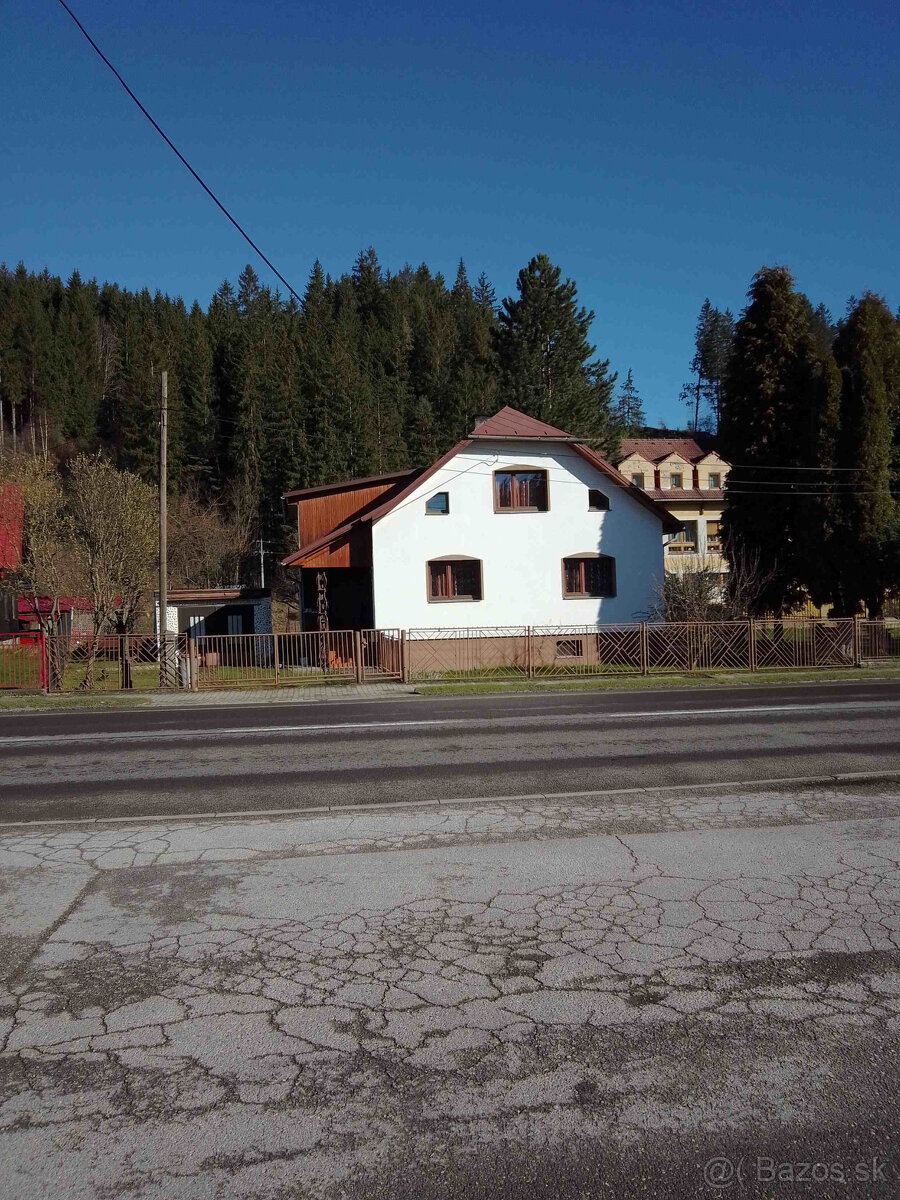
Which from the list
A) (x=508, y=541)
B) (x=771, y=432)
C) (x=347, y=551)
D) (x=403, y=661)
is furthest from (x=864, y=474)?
(x=347, y=551)

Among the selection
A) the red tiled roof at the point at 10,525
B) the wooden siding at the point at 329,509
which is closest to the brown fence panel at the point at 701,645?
the wooden siding at the point at 329,509

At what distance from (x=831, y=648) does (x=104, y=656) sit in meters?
22.4

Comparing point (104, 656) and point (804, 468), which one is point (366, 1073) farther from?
point (804, 468)

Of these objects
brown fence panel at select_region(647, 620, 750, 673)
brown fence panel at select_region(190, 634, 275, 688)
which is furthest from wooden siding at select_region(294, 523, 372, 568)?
brown fence panel at select_region(647, 620, 750, 673)

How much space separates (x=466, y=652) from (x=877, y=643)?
13.2m

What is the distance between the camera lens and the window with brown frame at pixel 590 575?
31.1 meters

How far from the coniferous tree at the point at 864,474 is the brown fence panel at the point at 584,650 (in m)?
7.87

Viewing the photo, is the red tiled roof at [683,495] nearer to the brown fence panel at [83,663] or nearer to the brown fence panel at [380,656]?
the brown fence panel at [380,656]

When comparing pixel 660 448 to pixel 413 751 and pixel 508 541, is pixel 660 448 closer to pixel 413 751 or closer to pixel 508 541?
pixel 508 541

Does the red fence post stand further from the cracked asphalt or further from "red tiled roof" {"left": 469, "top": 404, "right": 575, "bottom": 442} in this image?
the cracked asphalt

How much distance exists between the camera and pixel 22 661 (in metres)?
23.0

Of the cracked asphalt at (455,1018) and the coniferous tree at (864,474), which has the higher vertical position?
the coniferous tree at (864,474)

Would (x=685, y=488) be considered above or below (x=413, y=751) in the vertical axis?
above

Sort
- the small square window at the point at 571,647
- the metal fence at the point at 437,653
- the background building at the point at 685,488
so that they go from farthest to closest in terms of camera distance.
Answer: the background building at the point at 685,488
the small square window at the point at 571,647
the metal fence at the point at 437,653
